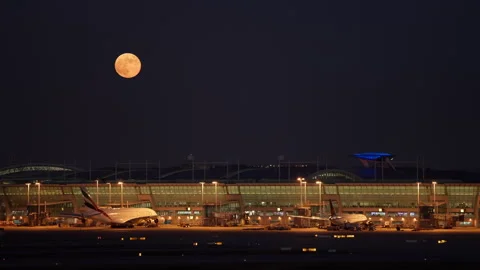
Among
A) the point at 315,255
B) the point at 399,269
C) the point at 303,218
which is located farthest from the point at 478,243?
the point at 303,218

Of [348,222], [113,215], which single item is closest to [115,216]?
[113,215]

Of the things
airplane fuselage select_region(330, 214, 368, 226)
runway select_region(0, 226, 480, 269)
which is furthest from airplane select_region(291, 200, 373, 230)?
runway select_region(0, 226, 480, 269)

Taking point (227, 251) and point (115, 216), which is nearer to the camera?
point (227, 251)

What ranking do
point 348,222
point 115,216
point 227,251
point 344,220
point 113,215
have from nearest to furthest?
point 227,251, point 348,222, point 344,220, point 115,216, point 113,215

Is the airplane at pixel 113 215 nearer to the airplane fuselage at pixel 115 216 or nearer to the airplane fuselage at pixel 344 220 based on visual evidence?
the airplane fuselage at pixel 115 216

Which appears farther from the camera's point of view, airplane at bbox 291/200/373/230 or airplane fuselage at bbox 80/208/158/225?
airplane fuselage at bbox 80/208/158/225

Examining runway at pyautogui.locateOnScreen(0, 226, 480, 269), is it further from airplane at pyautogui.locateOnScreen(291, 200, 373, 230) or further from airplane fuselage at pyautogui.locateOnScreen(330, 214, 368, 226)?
airplane fuselage at pyautogui.locateOnScreen(330, 214, 368, 226)

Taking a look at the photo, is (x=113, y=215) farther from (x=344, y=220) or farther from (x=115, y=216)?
(x=344, y=220)

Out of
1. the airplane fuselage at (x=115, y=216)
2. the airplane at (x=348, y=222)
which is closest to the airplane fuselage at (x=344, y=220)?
the airplane at (x=348, y=222)

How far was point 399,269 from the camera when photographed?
262 feet

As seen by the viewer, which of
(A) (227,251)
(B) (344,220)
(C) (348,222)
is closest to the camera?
(A) (227,251)

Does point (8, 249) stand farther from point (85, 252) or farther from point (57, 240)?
point (57, 240)

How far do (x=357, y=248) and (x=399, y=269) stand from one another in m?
27.2

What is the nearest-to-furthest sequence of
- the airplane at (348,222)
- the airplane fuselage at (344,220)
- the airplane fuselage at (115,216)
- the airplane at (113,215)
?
the airplane at (348,222)
the airplane fuselage at (344,220)
the airplane fuselage at (115,216)
the airplane at (113,215)
